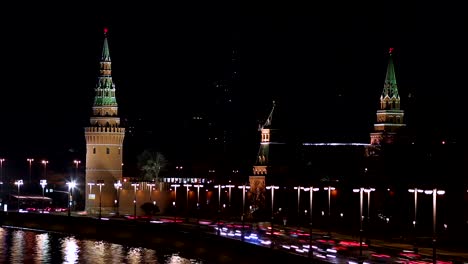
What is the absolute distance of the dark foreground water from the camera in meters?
85.4

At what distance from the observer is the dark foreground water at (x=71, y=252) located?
280ft

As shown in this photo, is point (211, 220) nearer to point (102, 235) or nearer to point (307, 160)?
point (102, 235)

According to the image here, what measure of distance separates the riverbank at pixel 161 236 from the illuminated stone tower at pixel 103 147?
16.6 metres

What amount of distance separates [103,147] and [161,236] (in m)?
46.0

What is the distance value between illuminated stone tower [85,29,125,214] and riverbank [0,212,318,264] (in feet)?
54.5

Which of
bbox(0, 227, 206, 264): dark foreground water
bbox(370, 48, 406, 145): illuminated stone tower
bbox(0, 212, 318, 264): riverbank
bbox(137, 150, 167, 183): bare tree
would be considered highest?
bbox(370, 48, 406, 145): illuminated stone tower

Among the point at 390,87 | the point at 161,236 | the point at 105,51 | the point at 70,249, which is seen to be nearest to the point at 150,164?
the point at 105,51

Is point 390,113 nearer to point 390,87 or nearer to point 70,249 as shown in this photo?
point 390,87

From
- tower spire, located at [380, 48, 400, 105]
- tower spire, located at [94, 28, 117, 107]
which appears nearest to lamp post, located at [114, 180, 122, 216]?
tower spire, located at [94, 28, 117, 107]

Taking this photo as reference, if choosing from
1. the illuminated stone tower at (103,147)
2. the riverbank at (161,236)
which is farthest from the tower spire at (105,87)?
the riverbank at (161,236)

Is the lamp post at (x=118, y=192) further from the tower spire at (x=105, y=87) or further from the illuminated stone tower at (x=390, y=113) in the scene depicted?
the illuminated stone tower at (x=390, y=113)

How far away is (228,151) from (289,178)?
170 ft

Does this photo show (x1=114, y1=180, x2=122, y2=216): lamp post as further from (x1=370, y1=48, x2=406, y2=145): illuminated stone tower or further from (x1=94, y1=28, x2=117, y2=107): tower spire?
(x1=370, y1=48, x2=406, y2=145): illuminated stone tower

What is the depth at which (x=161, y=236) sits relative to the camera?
89625mm
